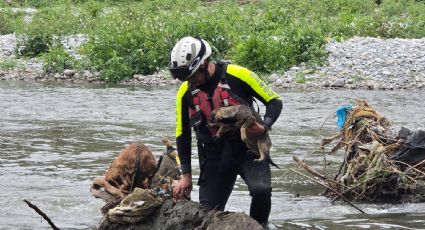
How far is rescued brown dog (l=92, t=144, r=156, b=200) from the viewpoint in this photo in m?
7.88

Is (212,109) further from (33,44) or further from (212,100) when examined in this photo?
(33,44)

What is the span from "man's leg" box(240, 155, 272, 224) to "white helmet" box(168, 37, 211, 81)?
Answer: 905 millimetres

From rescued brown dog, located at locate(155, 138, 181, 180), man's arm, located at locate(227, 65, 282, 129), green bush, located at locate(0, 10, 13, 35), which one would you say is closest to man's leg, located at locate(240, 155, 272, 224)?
man's arm, located at locate(227, 65, 282, 129)

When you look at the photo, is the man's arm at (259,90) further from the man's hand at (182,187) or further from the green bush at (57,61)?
the green bush at (57,61)

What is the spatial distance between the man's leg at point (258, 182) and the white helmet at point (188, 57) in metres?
0.91

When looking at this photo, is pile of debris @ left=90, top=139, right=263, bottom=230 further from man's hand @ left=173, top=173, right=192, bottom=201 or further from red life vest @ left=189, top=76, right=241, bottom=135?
red life vest @ left=189, top=76, right=241, bottom=135

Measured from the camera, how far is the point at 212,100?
23.1 feet

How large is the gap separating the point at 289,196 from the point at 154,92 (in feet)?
36.9

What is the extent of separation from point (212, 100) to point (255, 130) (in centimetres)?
43

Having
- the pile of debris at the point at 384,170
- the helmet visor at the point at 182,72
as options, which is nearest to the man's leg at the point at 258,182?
the helmet visor at the point at 182,72

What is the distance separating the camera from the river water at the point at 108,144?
9250 millimetres

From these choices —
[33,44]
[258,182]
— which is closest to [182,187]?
[258,182]

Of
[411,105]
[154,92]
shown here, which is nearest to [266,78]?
[154,92]

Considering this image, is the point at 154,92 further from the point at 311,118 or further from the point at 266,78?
the point at 311,118
